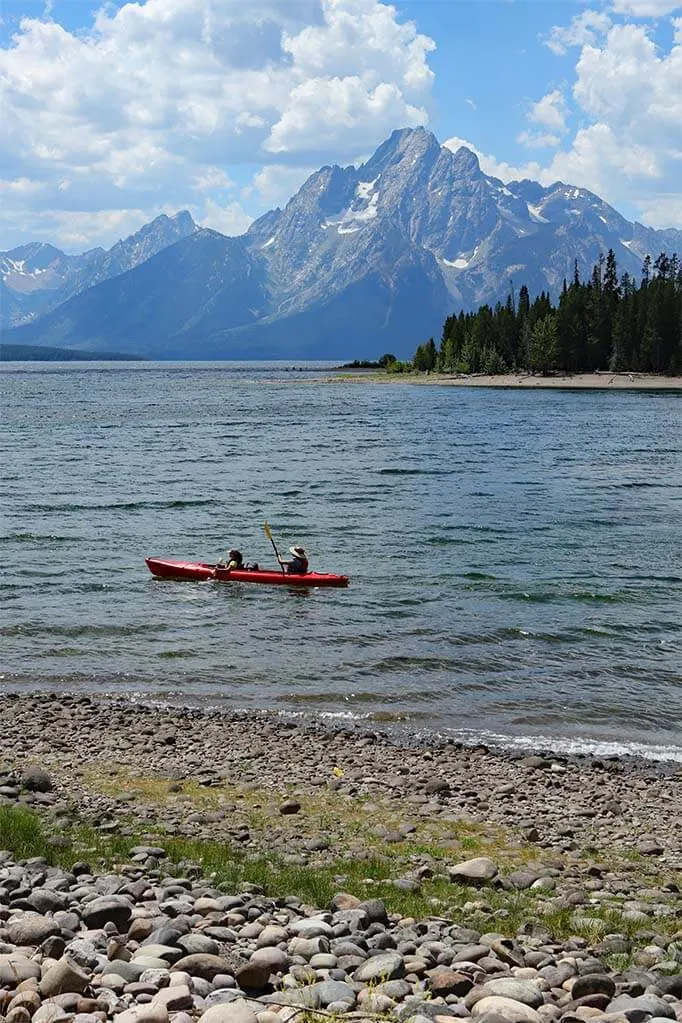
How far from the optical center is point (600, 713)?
1920cm

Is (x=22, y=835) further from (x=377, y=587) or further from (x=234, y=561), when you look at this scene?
(x=234, y=561)

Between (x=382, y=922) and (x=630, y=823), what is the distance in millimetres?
5533

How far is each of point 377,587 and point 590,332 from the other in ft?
505

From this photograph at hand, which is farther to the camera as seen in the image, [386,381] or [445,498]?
[386,381]

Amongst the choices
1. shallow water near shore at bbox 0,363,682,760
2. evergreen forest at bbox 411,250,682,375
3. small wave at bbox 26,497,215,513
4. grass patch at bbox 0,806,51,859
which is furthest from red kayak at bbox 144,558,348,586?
evergreen forest at bbox 411,250,682,375

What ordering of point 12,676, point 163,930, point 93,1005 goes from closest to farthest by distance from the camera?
point 93,1005 < point 163,930 < point 12,676

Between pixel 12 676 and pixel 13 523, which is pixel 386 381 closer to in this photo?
pixel 13 523

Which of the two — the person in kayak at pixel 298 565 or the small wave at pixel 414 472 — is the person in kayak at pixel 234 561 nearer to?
the person in kayak at pixel 298 565

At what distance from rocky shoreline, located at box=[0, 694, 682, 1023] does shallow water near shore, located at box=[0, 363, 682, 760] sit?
263 centimetres

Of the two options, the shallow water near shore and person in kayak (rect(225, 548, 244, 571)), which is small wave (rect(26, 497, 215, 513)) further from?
person in kayak (rect(225, 548, 244, 571))

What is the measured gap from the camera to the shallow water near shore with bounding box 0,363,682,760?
20.3 metres

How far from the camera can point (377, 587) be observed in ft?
98.5

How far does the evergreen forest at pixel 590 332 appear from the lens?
16262cm

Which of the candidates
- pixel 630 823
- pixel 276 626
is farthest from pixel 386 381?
pixel 630 823
